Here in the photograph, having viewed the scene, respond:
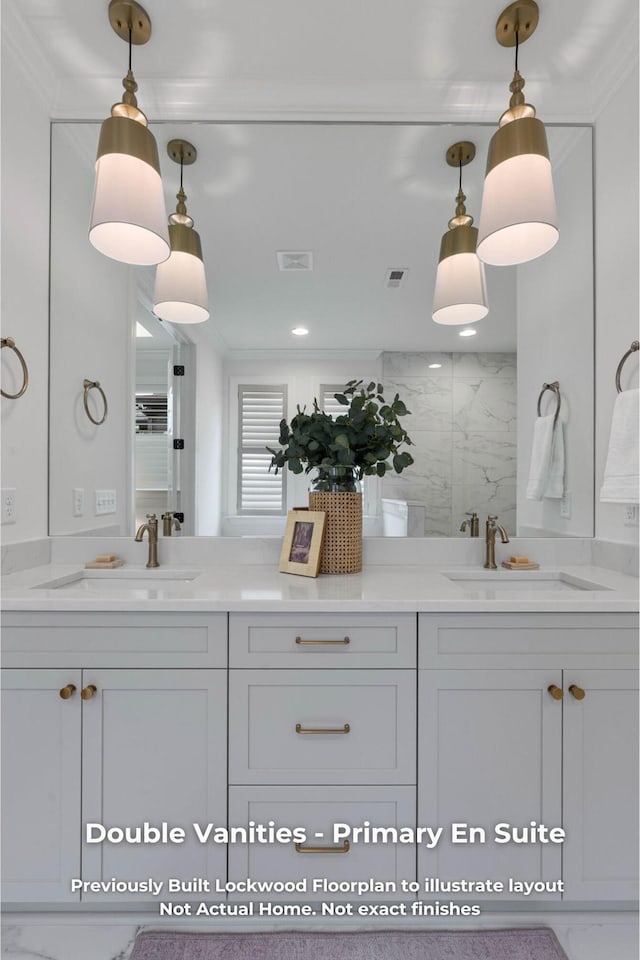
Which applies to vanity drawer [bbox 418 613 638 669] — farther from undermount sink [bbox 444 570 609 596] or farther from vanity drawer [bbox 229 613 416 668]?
undermount sink [bbox 444 570 609 596]

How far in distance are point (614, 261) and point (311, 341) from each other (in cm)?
110

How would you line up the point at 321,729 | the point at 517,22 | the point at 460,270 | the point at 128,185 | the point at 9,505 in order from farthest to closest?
1. the point at 460,270
2. the point at 9,505
3. the point at 517,22
4. the point at 128,185
5. the point at 321,729

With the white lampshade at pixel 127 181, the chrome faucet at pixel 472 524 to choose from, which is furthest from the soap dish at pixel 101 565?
the chrome faucet at pixel 472 524

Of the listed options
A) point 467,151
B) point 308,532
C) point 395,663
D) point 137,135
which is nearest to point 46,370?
point 137,135

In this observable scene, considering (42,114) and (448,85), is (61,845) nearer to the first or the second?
(42,114)

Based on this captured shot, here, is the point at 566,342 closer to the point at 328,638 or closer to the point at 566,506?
the point at 566,506

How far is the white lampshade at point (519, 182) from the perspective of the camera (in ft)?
4.66

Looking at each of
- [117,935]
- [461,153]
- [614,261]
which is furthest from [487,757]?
[461,153]

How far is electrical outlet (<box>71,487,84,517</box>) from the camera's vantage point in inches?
73.3

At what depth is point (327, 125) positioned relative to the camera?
1.82 metres

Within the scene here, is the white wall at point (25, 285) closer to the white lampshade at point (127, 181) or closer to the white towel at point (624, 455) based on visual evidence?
the white lampshade at point (127, 181)

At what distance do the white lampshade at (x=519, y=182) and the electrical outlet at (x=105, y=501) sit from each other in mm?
1555

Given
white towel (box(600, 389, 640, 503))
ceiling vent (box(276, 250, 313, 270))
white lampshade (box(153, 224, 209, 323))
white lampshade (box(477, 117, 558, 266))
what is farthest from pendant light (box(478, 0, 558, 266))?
white lampshade (box(153, 224, 209, 323))

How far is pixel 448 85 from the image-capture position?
5.81 feet
